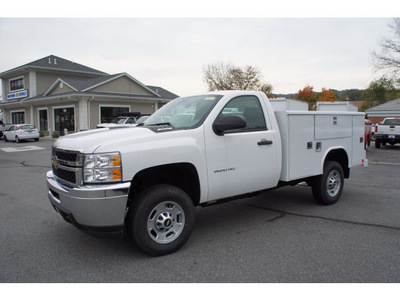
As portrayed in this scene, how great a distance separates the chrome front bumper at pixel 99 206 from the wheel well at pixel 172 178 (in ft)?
1.60

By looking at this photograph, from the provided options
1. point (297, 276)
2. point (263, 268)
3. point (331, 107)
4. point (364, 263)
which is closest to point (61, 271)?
point (263, 268)

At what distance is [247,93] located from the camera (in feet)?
16.0

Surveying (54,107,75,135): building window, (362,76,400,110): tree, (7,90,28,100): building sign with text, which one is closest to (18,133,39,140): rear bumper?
(54,107,75,135): building window

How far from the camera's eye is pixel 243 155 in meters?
4.49

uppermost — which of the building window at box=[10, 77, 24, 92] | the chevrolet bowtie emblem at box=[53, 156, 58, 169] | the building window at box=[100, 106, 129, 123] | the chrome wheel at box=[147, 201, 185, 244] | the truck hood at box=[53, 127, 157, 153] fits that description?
the building window at box=[10, 77, 24, 92]

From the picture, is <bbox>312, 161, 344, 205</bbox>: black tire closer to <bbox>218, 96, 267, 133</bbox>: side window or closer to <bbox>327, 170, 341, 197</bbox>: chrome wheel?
<bbox>327, 170, 341, 197</bbox>: chrome wheel

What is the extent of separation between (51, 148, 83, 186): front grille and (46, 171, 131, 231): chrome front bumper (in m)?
0.18

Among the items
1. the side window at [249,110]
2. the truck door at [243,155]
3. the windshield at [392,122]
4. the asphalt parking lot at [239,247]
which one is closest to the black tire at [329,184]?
the asphalt parking lot at [239,247]

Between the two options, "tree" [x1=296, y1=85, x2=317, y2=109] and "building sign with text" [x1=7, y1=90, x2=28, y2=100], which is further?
"tree" [x1=296, y1=85, x2=317, y2=109]

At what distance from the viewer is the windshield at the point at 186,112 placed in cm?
436

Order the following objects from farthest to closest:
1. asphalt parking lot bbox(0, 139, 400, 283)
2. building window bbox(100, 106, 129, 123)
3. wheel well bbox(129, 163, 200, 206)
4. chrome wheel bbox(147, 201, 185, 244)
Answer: building window bbox(100, 106, 129, 123) → wheel well bbox(129, 163, 200, 206) → chrome wheel bbox(147, 201, 185, 244) → asphalt parking lot bbox(0, 139, 400, 283)

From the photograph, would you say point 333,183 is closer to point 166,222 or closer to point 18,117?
point 166,222

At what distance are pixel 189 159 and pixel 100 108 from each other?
25609 mm

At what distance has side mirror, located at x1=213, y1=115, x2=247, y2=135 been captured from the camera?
405 centimetres
